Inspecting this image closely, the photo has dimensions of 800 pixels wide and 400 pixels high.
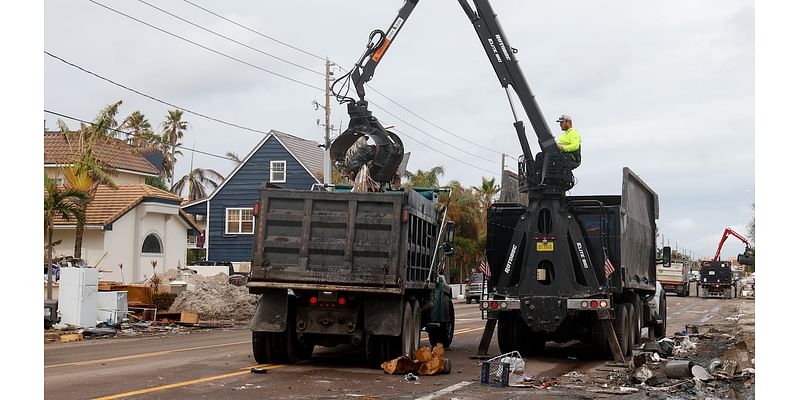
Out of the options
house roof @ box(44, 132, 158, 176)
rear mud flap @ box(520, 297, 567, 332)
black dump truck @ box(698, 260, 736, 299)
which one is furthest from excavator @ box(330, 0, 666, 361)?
black dump truck @ box(698, 260, 736, 299)

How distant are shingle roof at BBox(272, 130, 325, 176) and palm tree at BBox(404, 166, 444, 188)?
15.6 ft

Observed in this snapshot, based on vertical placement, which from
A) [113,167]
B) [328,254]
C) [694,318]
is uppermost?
[113,167]

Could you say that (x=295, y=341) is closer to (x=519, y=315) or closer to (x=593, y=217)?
(x=519, y=315)

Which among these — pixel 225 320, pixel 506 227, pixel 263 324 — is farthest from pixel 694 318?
pixel 263 324

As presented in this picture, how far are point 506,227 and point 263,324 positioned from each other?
196 inches

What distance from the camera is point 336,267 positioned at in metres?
13.1

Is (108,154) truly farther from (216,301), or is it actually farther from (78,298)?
(78,298)

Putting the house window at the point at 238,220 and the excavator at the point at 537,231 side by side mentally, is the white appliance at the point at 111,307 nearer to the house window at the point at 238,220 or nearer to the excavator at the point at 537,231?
the excavator at the point at 537,231

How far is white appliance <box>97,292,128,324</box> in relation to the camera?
24.3 meters

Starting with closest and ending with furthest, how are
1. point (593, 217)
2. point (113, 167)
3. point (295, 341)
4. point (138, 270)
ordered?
point (295, 341) → point (593, 217) → point (138, 270) → point (113, 167)

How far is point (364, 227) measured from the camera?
1317cm

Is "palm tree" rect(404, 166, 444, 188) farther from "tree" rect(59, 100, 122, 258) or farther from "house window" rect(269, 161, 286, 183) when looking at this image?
"tree" rect(59, 100, 122, 258)

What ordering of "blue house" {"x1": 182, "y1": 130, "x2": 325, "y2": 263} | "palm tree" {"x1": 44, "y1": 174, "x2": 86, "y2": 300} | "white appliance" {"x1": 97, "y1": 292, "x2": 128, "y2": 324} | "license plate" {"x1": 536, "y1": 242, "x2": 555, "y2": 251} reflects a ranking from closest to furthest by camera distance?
"license plate" {"x1": 536, "y1": 242, "x2": 555, "y2": 251} < "palm tree" {"x1": 44, "y1": 174, "x2": 86, "y2": 300} < "white appliance" {"x1": 97, "y1": 292, "x2": 128, "y2": 324} < "blue house" {"x1": 182, "y1": 130, "x2": 325, "y2": 263}

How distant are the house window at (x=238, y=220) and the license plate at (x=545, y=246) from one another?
32.7m
